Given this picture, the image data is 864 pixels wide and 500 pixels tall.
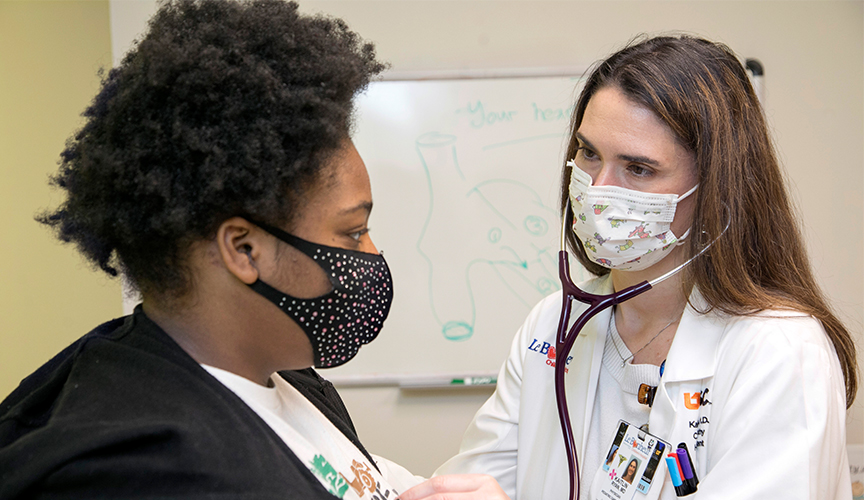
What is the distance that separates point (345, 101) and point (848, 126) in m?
2.15

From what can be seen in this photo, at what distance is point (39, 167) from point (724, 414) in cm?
228

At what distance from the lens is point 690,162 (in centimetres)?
110

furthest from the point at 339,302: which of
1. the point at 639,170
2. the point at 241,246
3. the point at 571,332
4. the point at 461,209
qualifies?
the point at 461,209

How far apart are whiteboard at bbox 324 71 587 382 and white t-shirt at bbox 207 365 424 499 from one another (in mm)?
1203

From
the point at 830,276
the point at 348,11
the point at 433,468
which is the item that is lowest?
the point at 433,468

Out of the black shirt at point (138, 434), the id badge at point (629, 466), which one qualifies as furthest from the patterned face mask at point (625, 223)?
the black shirt at point (138, 434)

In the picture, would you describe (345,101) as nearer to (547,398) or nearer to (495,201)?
(547,398)

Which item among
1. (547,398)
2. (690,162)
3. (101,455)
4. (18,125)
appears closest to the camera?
(101,455)

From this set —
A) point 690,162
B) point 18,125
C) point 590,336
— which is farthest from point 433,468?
point 18,125

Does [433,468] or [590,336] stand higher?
[590,336]

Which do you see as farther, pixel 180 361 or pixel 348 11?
pixel 348 11

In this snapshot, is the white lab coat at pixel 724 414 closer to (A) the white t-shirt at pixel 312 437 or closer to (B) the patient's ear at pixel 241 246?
(A) the white t-shirt at pixel 312 437

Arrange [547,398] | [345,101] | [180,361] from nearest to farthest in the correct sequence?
[180,361], [345,101], [547,398]

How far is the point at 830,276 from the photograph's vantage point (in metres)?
2.21
